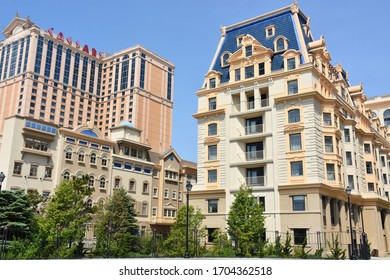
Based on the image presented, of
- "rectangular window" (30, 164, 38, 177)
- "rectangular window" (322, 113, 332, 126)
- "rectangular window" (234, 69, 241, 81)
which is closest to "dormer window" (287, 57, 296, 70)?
"rectangular window" (234, 69, 241, 81)

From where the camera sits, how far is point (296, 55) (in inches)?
1516

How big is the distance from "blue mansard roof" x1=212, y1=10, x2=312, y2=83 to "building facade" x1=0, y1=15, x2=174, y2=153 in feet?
237

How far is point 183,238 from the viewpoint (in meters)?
32.1

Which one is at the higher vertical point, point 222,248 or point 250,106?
point 250,106

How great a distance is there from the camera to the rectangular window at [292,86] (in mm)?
37812

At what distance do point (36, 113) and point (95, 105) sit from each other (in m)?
24.0

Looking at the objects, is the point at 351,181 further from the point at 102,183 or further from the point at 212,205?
the point at 102,183

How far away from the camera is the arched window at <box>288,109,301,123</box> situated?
37075 millimetres

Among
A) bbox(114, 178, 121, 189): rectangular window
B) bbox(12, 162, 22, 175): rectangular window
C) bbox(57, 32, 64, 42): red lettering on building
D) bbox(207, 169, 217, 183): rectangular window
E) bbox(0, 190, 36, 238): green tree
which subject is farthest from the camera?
bbox(57, 32, 64, 42): red lettering on building

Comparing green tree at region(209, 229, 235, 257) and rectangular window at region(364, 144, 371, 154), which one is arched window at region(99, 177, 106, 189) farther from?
rectangular window at region(364, 144, 371, 154)

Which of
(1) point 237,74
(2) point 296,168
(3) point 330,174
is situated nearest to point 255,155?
(2) point 296,168

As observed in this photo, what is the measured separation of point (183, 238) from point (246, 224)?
18.8ft
